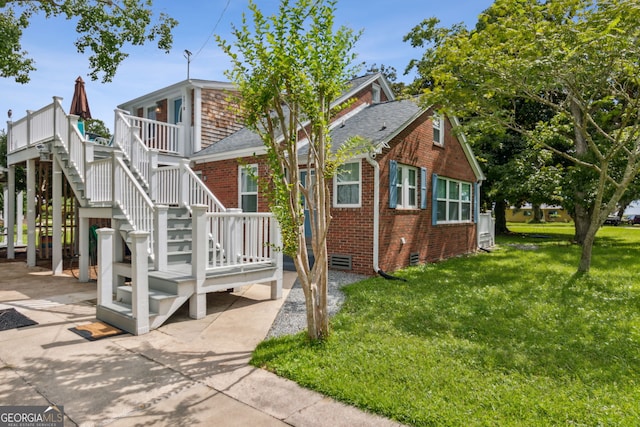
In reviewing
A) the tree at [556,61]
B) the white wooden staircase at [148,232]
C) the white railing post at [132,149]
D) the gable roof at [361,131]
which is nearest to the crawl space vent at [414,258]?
the gable roof at [361,131]

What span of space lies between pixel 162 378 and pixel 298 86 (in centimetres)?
322

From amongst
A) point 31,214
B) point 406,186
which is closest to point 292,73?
point 406,186

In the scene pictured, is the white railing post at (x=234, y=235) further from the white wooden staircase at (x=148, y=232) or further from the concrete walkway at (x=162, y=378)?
the concrete walkway at (x=162, y=378)

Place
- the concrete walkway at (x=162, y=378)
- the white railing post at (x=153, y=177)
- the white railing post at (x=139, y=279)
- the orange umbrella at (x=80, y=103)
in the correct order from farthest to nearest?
the orange umbrella at (x=80, y=103) < the white railing post at (x=153, y=177) < the white railing post at (x=139, y=279) < the concrete walkway at (x=162, y=378)

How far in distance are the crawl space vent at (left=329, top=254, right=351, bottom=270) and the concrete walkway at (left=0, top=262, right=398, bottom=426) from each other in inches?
149

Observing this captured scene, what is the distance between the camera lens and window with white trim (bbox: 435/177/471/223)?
Result: 40.6ft

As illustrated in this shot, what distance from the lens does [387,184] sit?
9.33 m

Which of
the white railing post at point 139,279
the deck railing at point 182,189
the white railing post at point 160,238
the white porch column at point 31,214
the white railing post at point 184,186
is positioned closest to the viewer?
the white railing post at point 139,279

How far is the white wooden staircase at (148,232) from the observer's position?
5195 mm

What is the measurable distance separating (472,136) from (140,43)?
10434 mm

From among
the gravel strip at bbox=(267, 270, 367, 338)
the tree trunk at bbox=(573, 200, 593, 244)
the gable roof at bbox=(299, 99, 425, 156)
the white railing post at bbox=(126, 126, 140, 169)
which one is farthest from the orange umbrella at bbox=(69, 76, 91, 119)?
the tree trunk at bbox=(573, 200, 593, 244)

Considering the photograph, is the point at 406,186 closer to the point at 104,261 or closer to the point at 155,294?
the point at 155,294

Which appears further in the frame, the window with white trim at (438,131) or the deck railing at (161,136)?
the window with white trim at (438,131)

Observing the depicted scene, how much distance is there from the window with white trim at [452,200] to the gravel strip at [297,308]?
5.00 meters
